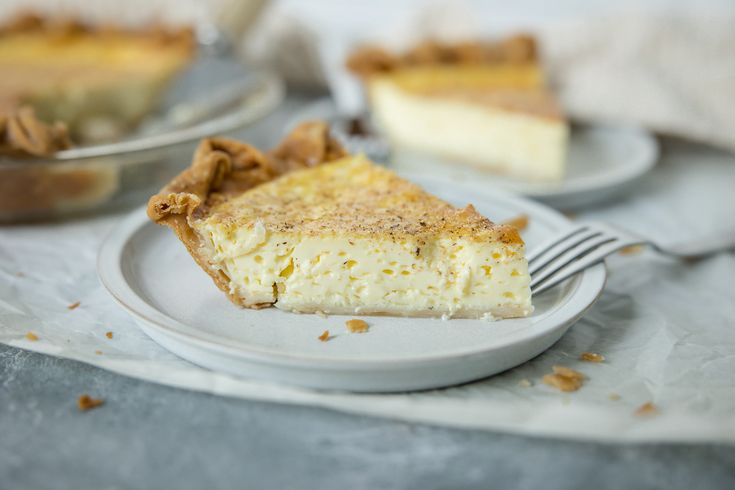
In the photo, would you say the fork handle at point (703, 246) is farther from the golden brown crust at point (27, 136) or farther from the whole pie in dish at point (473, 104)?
the golden brown crust at point (27, 136)

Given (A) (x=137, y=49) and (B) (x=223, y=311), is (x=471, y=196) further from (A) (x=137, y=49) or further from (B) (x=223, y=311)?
(A) (x=137, y=49)

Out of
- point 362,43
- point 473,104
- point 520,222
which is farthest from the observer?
point 362,43

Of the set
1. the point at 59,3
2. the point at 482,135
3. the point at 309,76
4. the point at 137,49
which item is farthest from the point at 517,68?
the point at 59,3

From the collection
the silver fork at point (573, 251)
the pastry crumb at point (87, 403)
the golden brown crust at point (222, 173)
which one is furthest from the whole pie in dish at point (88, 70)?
the silver fork at point (573, 251)

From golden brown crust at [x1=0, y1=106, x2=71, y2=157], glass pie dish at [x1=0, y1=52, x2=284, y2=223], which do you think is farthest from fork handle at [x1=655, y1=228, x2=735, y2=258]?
golden brown crust at [x1=0, y1=106, x2=71, y2=157]

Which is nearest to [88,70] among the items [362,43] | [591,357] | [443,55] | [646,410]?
[362,43]

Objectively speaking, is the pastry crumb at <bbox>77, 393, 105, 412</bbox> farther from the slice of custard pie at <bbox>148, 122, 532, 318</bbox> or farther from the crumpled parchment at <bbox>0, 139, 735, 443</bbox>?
the slice of custard pie at <bbox>148, 122, 532, 318</bbox>

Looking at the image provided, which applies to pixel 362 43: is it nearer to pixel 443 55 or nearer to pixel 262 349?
pixel 443 55
